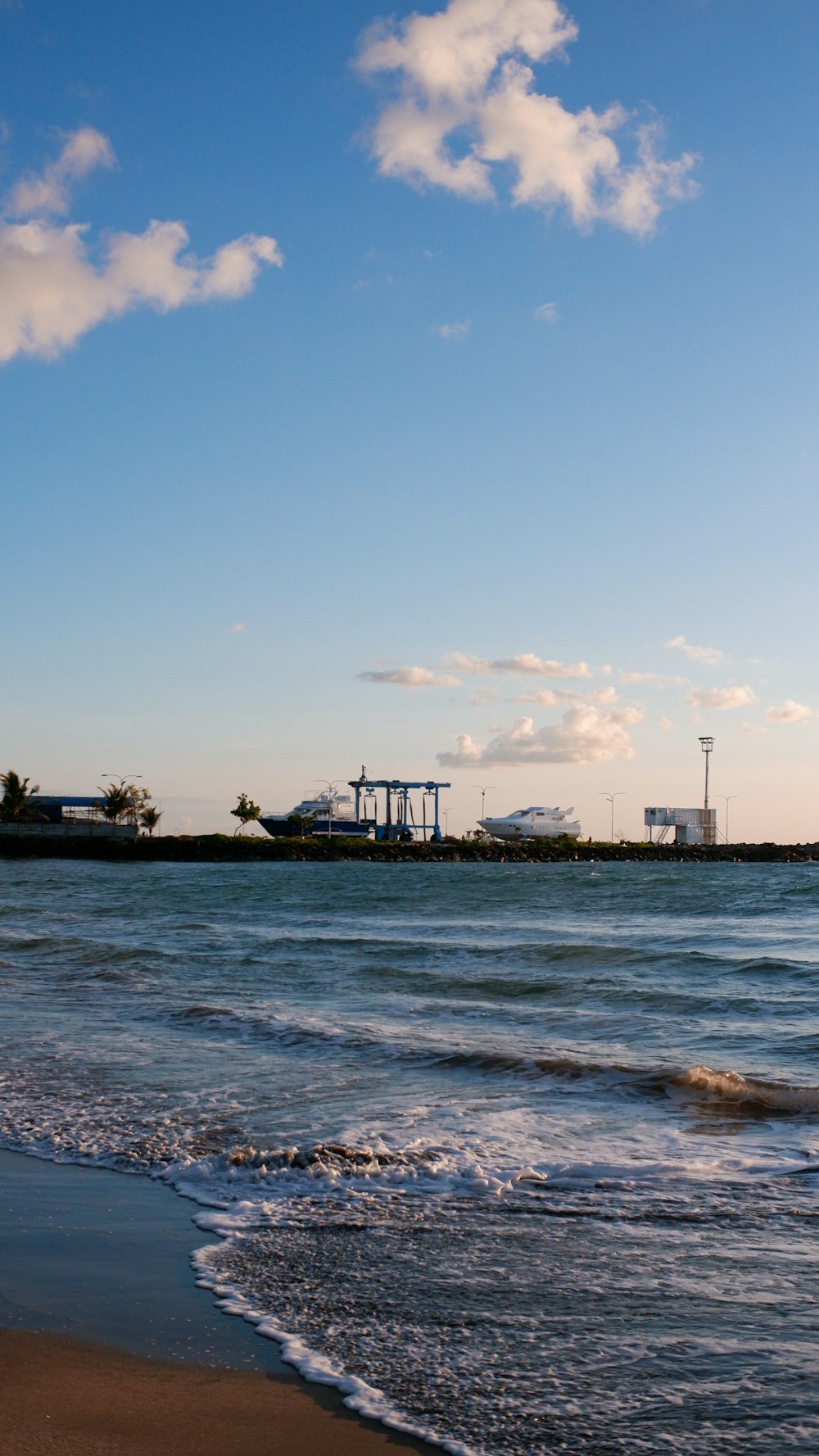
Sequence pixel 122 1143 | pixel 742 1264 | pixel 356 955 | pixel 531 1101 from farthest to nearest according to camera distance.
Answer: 1. pixel 356 955
2. pixel 531 1101
3. pixel 122 1143
4. pixel 742 1264

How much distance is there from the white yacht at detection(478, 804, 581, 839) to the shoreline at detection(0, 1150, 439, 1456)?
432 ft

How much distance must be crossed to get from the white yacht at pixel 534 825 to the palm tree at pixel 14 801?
184 feet

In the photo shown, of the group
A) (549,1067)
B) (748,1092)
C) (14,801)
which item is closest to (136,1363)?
(748,1092)

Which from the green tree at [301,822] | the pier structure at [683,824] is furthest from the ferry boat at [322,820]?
the pier structure at [683,824]

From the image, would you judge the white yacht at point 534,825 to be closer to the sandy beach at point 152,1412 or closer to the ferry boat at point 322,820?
the ferry boat at point 322,820

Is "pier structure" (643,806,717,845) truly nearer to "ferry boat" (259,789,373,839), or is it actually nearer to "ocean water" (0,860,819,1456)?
"ferry boat" (259,789,373,839)

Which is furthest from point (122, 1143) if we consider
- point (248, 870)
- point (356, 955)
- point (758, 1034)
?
point (248, 870)

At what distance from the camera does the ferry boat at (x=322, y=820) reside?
124 m

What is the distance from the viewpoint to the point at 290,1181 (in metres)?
7.19

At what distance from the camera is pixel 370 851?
368ft

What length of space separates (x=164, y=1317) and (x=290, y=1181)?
8.18 ft

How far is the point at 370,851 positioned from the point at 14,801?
34.8 m

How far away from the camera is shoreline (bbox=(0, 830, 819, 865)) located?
9850 cm

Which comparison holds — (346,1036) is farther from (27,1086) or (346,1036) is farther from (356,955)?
(356,955)
